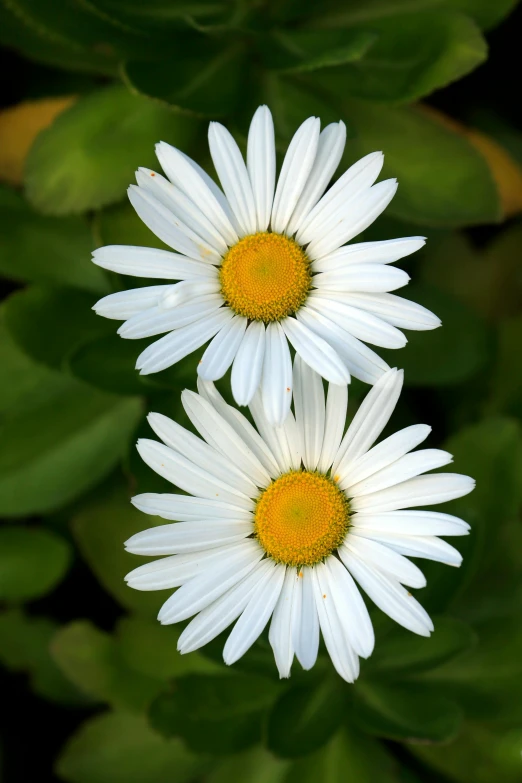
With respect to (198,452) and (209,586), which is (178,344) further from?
(209,586)

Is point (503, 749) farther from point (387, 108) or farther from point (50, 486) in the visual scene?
point (387, 108)

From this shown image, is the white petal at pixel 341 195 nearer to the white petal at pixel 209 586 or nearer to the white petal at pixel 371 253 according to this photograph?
the white petal at pixel 371 253

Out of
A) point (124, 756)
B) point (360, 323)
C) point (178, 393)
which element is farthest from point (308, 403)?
point (124, 756)

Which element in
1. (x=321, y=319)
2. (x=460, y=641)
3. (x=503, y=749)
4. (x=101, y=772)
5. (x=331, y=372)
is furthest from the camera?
(x=101, y=772)

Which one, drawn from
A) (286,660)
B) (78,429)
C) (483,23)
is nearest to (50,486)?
(78,429)

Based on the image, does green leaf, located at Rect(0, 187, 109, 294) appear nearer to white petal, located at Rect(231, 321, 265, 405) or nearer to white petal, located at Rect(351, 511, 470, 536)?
white petal, located at Rect(231, 321, 265, 405)

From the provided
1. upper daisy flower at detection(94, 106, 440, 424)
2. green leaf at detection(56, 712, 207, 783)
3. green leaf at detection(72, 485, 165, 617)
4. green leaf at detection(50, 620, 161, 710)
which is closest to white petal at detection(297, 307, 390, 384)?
upper daisy flower at detection(94, 106, 440, 424)

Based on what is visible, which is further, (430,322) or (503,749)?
(503,749)

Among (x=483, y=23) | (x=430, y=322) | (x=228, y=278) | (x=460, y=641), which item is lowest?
(x=460, y=641)
